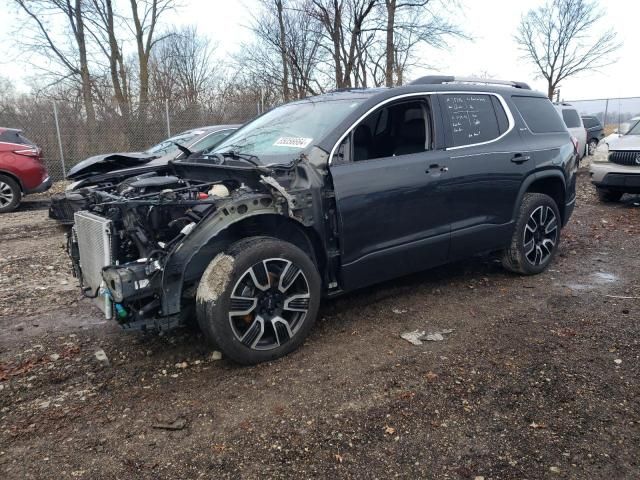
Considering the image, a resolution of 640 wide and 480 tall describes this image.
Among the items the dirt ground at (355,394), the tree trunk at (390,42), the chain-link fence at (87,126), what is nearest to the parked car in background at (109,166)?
the dirt ground at (355,394)

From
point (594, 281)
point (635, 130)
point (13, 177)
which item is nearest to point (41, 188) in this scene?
point (13, 177)

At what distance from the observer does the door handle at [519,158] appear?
15.1ft

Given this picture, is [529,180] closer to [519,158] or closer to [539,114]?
[519,158]

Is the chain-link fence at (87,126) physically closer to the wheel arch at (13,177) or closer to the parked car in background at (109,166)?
the wheel arch at (13,177)

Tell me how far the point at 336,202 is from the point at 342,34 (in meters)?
16.6

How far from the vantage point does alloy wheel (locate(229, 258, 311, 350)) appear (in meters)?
3.13

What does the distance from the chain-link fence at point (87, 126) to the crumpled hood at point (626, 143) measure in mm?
8591

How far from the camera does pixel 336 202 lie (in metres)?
3.45

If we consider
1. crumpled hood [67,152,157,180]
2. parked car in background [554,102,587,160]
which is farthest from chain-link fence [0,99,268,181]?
parked car in background [554,102,587,160]

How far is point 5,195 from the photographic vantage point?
9.70m

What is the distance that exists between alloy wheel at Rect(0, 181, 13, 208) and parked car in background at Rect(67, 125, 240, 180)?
308 centimetres

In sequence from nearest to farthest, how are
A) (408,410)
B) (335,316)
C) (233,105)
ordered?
(408,410)
(335,316)
(233,105)

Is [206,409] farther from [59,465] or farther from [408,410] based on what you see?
[408,410]

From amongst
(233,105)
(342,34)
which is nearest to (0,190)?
(233,105)
